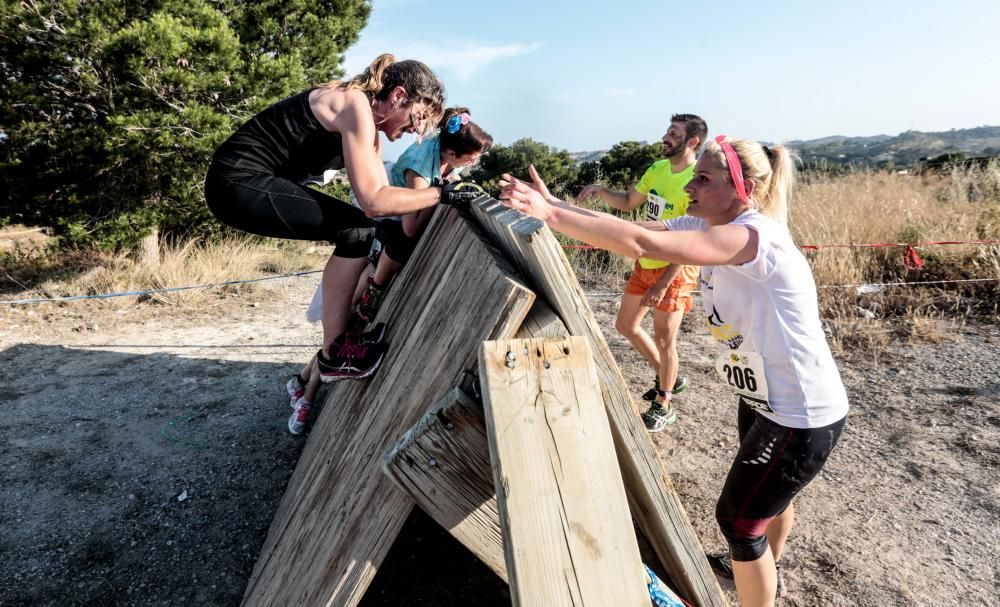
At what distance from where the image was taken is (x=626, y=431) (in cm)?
123

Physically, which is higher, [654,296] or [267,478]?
[654,296]

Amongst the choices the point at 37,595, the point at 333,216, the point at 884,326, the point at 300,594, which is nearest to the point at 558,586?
the point at 300,594

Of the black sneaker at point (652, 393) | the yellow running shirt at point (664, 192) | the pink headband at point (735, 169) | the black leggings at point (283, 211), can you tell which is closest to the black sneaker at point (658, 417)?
the black sneaker at point (652, 393)

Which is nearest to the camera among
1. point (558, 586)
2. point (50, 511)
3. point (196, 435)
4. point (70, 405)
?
point (558, 586)

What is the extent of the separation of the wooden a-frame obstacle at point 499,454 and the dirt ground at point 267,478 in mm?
747

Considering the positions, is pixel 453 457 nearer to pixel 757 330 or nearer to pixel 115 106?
pixel 757 330

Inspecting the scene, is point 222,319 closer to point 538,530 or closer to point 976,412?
point 538,530

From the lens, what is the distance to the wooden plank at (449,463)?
136 cm

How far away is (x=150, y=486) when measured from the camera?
3.18m

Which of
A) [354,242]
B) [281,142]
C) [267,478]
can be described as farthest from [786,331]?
[267,478]

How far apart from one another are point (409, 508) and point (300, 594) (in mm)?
610

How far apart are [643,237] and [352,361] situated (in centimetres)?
132

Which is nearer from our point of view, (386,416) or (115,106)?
(386,416)

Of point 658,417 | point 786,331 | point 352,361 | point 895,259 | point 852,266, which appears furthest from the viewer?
point 895,259
